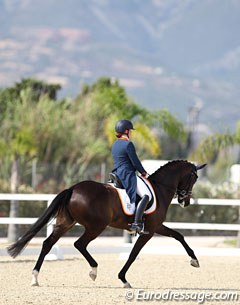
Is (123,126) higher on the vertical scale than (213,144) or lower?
higher

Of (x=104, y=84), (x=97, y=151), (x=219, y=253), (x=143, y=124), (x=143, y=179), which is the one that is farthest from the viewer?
(x=104, y=84)

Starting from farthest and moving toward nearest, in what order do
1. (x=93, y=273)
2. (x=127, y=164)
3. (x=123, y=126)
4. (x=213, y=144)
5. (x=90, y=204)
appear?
(x=213, y=144) → (x=123, y=126) → (x=127, y=164) → (x=93, y=273) → (x=90, y=204)

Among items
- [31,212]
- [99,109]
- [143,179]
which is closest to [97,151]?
[99,109]

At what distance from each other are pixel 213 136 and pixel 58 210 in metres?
15.0

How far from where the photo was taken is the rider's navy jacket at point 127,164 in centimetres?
1453

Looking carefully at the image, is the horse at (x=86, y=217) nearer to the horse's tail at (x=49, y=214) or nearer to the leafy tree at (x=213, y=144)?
the horse's tail at (x=49, y=214)

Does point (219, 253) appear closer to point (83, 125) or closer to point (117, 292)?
point (117, 292)

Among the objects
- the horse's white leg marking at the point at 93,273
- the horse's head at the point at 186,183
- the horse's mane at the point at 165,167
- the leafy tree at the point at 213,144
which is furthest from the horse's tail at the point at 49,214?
the leafy tree at the point at 213,144

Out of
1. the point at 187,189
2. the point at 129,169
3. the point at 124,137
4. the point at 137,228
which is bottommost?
the point at 137,228

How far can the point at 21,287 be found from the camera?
46.4 ft

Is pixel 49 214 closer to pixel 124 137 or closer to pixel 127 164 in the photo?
pixel 127 164

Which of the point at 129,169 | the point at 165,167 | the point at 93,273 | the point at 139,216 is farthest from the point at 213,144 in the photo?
the point at 93,273

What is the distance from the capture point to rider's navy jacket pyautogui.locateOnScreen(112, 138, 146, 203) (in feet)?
47.7

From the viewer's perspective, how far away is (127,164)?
14.6 metres
